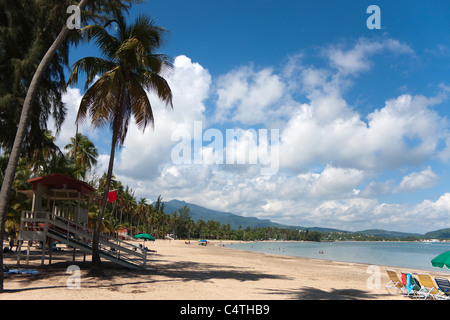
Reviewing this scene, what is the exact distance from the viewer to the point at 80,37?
1554 cm

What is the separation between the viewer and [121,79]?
1363cm

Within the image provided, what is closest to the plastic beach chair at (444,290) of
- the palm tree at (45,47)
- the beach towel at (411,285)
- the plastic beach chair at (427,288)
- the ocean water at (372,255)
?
the plastic beach chair at (427,288)

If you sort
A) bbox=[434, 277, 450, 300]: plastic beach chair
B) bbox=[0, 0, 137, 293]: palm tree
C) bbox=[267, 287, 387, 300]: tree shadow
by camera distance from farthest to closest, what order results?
1. bbox=[434, 277, 450, 300]: plastic beach chair
2. bbox=[267, 287, 387, 300]: tree shadow
3. bbox=[0, 0, 137, 293]: palm tree

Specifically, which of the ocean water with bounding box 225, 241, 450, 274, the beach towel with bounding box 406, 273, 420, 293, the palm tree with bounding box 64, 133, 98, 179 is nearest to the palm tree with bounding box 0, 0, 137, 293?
the beach towel with bounding box 406, 273, 420, 293

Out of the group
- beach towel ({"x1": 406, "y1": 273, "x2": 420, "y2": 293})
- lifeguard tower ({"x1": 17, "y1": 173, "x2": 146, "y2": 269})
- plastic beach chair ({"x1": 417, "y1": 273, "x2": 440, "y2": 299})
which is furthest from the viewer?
lifeguard tower ({"x1": 17, "y1": 173, "x2": 146, "y2": 269})

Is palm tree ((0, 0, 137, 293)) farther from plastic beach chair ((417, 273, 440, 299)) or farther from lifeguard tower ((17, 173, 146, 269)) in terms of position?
plastic beach chair ((417, 273, 440, 299))

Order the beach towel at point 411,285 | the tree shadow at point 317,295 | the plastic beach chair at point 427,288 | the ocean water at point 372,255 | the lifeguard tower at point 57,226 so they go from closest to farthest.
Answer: the tree shadow at point 317,295 < the plastic beach chair at point 427,288 < the beach towel at point 411,285 < the lifeguard tower at point 57,226 < the ocean water at point 372,255

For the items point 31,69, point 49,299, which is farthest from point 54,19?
point 49,299

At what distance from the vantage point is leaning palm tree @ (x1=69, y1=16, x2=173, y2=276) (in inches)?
533

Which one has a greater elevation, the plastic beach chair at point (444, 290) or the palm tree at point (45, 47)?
the palm tree at point (45, 47)

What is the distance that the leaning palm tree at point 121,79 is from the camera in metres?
13.5

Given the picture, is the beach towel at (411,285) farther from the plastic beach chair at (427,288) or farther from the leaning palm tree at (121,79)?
the leaning palm tree at (121,79)
